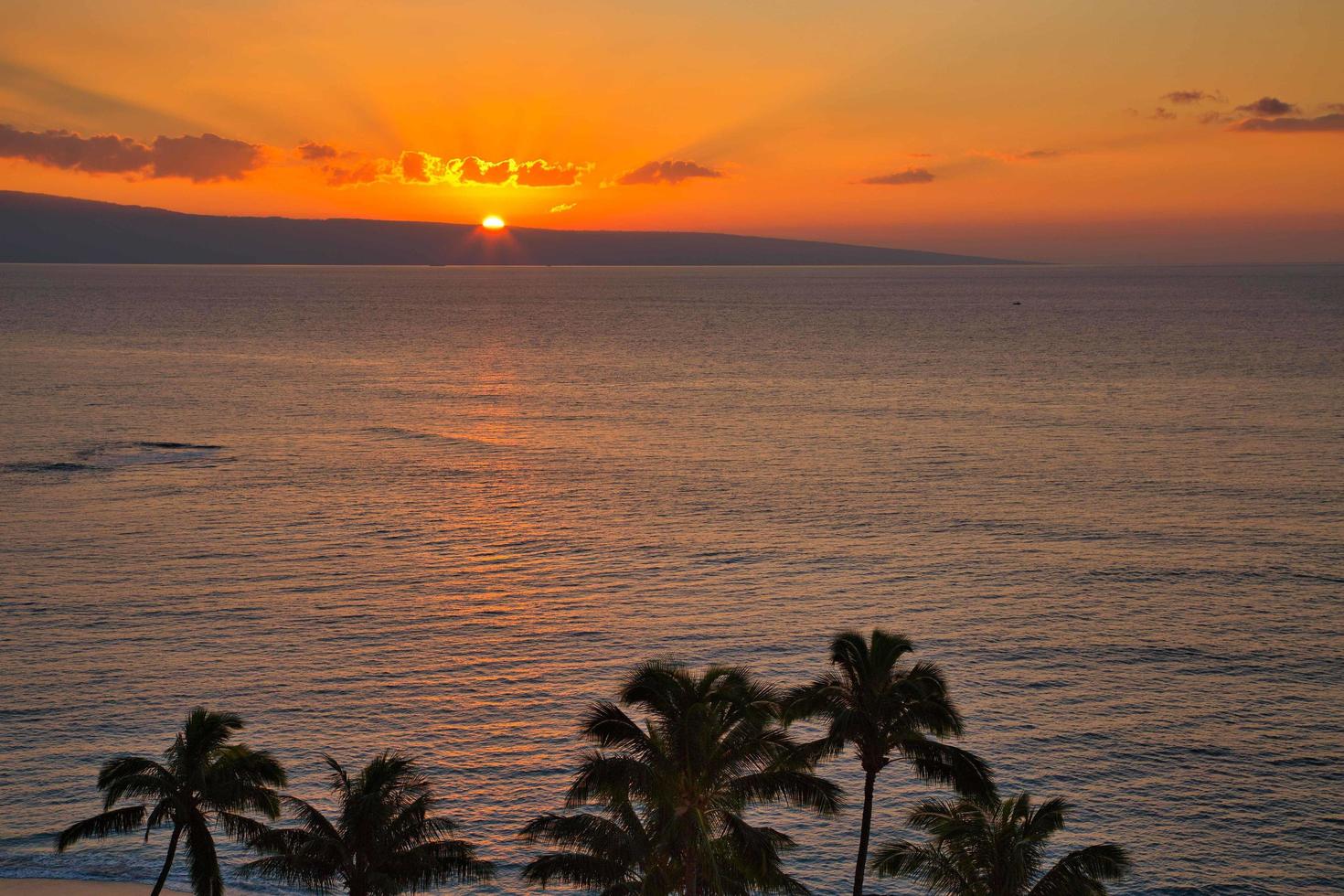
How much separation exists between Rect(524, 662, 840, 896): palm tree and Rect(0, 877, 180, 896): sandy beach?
16.4m

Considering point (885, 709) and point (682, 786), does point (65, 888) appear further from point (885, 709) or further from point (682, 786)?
point (885, 709)

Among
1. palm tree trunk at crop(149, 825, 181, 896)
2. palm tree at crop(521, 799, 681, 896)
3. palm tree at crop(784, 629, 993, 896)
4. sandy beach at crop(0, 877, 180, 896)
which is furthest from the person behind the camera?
sandy beach at crop(0, 877, 180, 896)

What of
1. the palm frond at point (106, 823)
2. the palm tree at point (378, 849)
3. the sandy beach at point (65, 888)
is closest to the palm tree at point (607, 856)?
the palm tree at point (378, 849)

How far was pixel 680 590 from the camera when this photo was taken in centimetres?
5872

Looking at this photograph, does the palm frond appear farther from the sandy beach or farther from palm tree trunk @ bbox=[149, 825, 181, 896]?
the sandy beach

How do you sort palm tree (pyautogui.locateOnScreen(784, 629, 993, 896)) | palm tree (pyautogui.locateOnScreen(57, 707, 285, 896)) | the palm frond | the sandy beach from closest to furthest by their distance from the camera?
palm tree (pyautogui.locateOnScreen(57, 707, 285, 896)), the palm frond, palm tree (pyautogui.locateOnScreen(784, 629, 993, 896)), the sandy beach

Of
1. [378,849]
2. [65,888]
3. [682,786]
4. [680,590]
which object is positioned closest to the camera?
[682,786]

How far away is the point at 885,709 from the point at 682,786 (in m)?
5.18

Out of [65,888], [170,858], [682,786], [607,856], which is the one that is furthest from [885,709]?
[65,888]

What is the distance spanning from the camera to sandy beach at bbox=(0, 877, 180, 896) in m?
32.8

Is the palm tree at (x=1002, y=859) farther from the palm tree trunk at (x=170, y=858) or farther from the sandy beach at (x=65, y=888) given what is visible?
the sandy beach at (x=65, y=888)

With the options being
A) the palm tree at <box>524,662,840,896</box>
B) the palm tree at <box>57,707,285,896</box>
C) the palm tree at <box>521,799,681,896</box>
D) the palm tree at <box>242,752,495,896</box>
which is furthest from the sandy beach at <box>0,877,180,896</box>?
the palm tree at <box>524,662,840,896</box>

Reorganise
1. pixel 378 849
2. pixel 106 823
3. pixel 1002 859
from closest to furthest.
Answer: pixel 1002 859 < pixel 378 849 < pixel 106 823

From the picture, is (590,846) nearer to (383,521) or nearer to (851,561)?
(851,561)
